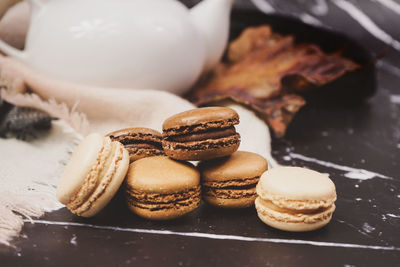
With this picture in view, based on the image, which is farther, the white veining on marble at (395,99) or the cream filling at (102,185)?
the white veining on marble at (395,99)

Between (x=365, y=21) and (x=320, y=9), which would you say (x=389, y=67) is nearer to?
(x=365, y=21)

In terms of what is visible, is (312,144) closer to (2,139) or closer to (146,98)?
(146,98)

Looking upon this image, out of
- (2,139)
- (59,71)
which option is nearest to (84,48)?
(59,71)

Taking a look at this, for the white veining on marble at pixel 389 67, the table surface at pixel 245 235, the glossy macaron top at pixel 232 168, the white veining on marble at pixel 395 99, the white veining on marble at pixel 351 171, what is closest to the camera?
the table surface at pixel 245 235

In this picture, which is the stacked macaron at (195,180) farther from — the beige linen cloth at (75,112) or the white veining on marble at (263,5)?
the white veining on marble at (263,5)

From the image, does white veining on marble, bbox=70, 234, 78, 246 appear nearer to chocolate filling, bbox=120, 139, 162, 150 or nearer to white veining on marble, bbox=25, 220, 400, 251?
white veining on marble, bbox=25, 220, 400, 251

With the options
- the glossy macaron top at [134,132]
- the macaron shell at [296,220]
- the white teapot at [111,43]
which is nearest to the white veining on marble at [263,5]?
the white teapot at [111,43]
